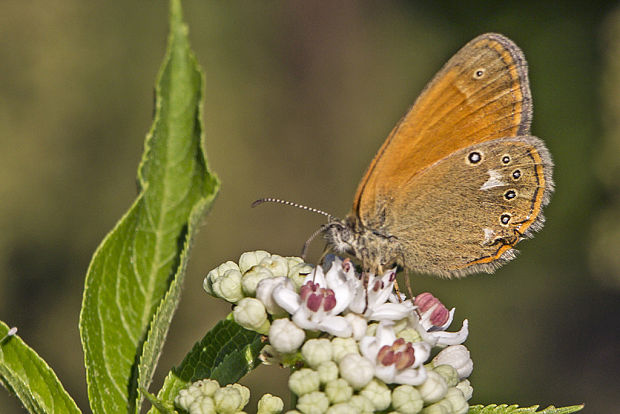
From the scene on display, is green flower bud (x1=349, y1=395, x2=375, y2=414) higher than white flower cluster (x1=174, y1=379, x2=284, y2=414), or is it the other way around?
white flower cluster (x1=174, y1=379, x2=284, y2=414)

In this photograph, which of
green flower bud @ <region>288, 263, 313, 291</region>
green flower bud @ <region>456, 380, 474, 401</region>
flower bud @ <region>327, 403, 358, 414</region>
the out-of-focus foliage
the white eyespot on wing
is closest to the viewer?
flower bud @ <region>327, 403, 358, 414</region>

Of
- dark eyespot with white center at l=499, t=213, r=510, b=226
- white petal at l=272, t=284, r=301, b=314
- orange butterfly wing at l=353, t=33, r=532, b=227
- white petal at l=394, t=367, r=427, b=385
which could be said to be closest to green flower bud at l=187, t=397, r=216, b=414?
white petal at l=272, t=284, r=301, b=314

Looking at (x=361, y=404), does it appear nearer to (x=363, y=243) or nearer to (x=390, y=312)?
(x=390, y=312)

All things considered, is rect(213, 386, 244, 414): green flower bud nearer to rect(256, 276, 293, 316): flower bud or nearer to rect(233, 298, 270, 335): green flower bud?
rect(233, 298, 270, 335): green flower bud

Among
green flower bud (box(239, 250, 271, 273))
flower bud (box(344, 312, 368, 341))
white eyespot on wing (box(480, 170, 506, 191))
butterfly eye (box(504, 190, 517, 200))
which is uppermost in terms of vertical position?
white eyespot on wing (box(480, 170, 506, 191))

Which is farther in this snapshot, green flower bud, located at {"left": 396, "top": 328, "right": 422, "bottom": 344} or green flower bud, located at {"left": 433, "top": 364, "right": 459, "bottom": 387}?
green flower bud, located at {"left": 396, "top": 328, "right": 422, "bottom": 344}

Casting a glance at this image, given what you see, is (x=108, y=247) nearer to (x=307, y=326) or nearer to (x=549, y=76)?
(x=307, y=326)

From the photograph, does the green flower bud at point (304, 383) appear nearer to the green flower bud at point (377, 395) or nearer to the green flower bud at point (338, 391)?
the green flower bud at point (338, 391)

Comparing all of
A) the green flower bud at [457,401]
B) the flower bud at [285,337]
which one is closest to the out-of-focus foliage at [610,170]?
the green flower bud at [457,401]


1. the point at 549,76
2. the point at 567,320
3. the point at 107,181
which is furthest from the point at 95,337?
the point at 549,76
